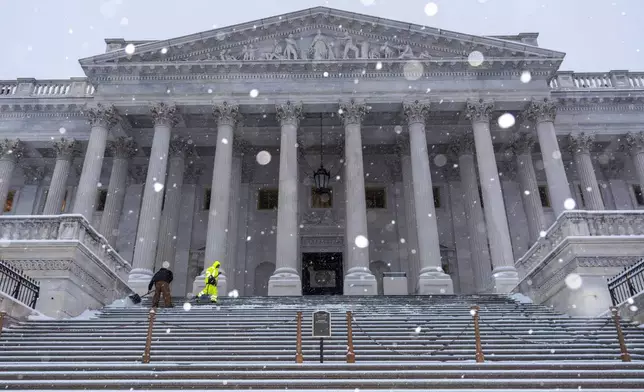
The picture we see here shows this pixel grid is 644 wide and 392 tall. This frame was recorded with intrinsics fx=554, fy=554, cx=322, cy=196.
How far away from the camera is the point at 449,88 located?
28.2 m

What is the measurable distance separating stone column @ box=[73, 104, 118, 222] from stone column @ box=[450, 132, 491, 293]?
18.8 meters

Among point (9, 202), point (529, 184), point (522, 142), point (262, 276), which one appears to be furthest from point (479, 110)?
point (9, 202)

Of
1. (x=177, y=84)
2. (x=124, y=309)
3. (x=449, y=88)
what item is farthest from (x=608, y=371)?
(x=177, y=84)

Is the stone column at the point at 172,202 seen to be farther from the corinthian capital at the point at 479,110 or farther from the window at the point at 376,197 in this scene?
the corinthian capital at the point at 479,110

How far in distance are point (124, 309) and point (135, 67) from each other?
15.1 metres

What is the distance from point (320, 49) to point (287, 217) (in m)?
9.54

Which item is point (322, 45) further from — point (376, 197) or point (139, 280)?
point (139, 280)

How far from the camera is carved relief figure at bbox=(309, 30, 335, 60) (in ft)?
94.5

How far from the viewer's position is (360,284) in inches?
934

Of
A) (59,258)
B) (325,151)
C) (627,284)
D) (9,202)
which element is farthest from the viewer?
(325,151)

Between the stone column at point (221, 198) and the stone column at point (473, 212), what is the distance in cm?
1275

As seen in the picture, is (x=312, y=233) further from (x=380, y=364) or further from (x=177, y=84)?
(x=380, y=364)

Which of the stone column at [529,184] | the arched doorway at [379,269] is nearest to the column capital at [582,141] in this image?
the stone column at [529,184]

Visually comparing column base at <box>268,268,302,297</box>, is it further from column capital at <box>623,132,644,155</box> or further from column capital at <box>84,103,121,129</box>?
column capital at <box>623,132,644,155</box>
